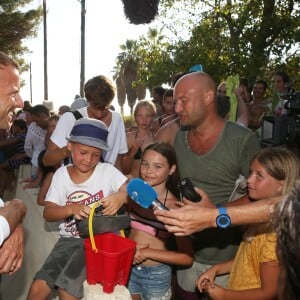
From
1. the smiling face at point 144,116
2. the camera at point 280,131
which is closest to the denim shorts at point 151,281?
the camera at point 280,131

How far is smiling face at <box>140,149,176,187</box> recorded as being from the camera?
2.87m

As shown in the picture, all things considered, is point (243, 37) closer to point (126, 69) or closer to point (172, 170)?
point (172, 170)

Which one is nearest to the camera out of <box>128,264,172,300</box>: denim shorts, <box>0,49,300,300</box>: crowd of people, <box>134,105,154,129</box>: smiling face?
<box>0,49,300,300</box>: crowd of people

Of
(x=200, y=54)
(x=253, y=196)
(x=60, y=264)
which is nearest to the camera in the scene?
(x=253, y=196)

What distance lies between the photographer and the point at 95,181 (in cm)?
288

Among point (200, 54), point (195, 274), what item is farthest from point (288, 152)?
point (200, 54)

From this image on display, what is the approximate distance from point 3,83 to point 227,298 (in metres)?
1.71

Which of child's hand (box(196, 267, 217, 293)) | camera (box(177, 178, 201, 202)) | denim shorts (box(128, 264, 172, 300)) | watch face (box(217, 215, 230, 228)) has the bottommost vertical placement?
denim shorts (box(128, 264, 172, 300))

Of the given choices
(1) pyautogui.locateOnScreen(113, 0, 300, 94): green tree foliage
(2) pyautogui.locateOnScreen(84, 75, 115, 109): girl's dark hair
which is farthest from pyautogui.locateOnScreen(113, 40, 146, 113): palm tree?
(2) pyautogui.locateOnScreen(84, 75, 115, 109): girl's dark hair

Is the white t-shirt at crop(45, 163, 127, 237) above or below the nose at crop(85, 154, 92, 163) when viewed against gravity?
below

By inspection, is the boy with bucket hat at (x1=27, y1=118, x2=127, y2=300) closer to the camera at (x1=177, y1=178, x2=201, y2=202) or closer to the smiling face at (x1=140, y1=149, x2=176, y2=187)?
the smiling face at (x1=140, y1=149, x2=176, y2=187)

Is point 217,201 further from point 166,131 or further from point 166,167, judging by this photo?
point 166,131

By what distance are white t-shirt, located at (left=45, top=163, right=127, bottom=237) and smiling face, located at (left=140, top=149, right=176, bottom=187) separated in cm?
19

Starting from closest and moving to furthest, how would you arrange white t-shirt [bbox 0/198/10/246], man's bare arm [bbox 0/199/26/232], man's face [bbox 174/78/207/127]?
white t-shirt [bbox 0/198/10/246]
man's bare arm [bbox 0/199/26/232]
man's face [bbox 174/78/207/127]
